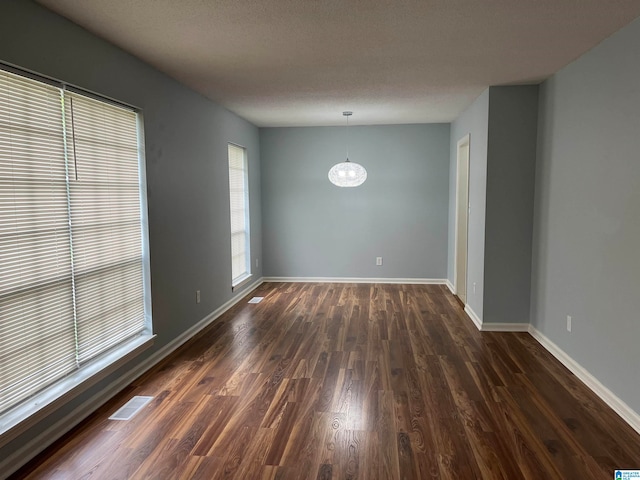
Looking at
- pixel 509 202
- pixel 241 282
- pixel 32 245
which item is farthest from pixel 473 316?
pixel 32 245

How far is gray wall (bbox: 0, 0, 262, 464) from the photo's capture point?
7.80 feet

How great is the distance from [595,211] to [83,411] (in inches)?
143

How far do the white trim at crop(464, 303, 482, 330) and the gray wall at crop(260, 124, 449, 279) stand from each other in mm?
1659

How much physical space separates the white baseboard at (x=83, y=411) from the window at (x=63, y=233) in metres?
0.21

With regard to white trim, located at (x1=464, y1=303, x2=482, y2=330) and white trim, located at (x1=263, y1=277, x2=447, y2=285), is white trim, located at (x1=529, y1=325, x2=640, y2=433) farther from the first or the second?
white trim, located at (x1=263, y1=277, x2=447, y2=285)

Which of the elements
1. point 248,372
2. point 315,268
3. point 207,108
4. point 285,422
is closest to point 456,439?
point 285,422

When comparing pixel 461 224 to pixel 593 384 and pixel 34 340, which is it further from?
pixel 34 340

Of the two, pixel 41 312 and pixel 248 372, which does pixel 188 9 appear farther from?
pixel 248 372

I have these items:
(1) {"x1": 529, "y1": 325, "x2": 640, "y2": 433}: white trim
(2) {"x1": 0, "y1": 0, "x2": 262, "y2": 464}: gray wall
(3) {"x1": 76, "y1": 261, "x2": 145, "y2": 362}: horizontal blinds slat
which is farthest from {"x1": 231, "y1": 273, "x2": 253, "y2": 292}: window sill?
(1) {"x1": 529, "y1": 325, "x2": 640, "y2": 433}: white trim

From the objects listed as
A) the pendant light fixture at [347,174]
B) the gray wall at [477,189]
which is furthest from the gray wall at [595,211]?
the pendant light fixture at [347,174]

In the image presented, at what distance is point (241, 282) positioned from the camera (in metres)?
5.93

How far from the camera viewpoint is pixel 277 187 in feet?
22.9

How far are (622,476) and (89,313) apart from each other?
313 centimetres

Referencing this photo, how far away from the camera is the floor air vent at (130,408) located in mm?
2727
